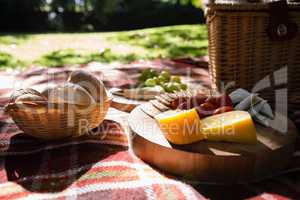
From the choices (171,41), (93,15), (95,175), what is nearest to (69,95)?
(95,175)

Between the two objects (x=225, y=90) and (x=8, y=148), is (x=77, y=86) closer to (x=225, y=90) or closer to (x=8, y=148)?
(x=8, y=148)

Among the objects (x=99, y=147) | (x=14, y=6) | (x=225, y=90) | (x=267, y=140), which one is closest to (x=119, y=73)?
(x=225, y=90)

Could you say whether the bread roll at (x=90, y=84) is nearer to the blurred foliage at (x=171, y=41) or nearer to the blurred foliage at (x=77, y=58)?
the blurred foliage at (x=77, y=58)

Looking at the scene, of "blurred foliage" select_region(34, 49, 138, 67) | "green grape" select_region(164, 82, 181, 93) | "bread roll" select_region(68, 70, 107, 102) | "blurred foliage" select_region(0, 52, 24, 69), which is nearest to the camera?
"bread roll" select_region(68, 70, 107, 102)

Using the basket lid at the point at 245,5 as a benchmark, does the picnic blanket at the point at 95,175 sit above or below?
below

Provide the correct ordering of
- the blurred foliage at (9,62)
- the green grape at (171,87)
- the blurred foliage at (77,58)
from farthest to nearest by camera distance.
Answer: the blurred foliage at (77,58)
the blurred foliage at (9,62)
the green grape at (171,87)

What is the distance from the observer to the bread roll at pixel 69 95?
3.80 ft

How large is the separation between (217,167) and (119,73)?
1554mm

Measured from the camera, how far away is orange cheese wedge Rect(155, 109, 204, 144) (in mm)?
1014

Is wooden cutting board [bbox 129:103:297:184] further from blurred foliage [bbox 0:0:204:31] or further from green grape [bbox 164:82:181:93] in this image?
blurred foliage [bbox 0:0:204:31]

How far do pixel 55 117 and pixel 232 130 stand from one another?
53 cm

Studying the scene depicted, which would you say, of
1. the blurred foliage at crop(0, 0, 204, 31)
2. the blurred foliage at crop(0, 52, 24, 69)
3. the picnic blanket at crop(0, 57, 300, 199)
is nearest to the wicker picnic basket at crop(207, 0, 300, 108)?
the picnic blanket at crop(0, 57, 300, 199)

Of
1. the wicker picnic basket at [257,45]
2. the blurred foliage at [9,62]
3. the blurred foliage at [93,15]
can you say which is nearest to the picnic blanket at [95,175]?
the wicker picnic basket at [257,45]

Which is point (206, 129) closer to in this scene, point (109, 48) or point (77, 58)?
point (77, 58)
